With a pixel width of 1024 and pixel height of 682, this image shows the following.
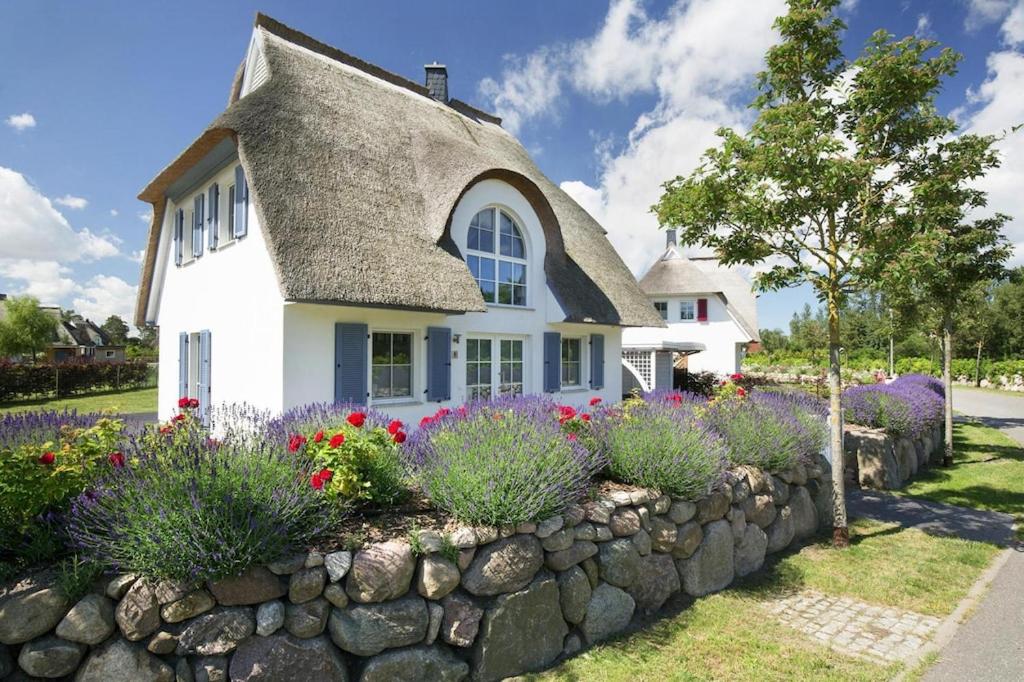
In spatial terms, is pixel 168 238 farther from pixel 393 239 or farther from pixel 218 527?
pixel 218 527

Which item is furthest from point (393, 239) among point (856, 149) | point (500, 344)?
point (856, 149)

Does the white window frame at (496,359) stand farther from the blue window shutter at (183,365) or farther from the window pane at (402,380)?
the blue window shutter at (183,365)

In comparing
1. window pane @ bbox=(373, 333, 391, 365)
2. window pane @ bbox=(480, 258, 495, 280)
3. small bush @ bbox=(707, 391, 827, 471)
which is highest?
window pane @ bbox=(480, 258, 495, 280)

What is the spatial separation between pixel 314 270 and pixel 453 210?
3.05 m

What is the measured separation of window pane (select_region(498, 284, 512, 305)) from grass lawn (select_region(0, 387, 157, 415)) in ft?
39.1

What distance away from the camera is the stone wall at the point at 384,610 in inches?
103

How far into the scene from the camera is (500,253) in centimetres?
1071

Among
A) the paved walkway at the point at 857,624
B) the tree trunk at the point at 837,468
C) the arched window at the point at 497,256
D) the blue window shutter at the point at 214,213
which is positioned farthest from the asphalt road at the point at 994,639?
the blue window shutter at the point at 214,213

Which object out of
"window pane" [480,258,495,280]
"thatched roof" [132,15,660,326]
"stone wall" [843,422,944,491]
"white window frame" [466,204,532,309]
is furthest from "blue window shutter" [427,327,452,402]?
"stone wall" [843,422,944,491]

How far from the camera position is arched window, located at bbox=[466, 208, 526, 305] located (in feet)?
33.8

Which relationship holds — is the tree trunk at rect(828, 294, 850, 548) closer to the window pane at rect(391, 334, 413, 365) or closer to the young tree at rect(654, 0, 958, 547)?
the young tree at rect(654, 0, 958, 547)

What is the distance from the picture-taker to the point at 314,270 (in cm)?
743

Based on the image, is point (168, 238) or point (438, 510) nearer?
point (438, 510)

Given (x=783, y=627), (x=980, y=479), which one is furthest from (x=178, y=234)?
(x=980, y=479)
